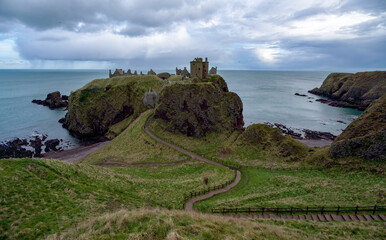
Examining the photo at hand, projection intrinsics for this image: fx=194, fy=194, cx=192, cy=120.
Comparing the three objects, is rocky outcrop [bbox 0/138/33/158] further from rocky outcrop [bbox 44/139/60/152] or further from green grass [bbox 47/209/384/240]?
green grass [bbox 47/209/384/240]

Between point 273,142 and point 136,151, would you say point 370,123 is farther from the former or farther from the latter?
point 136,151

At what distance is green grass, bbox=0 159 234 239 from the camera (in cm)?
1385

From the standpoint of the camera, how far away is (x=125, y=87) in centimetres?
7906

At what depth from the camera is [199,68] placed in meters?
61.8

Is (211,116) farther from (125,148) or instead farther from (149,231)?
(149,231)

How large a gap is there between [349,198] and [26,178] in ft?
105

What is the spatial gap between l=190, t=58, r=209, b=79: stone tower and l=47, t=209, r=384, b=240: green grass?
52367 millimetres

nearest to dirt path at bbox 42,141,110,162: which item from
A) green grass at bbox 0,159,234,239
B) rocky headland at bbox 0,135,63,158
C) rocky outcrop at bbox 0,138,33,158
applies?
rocky headland at bbox 0,135,63,158

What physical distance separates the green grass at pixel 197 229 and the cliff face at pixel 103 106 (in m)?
60.3

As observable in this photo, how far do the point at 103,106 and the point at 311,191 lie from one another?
74.6m

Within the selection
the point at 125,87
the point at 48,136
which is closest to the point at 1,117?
the point at 48,136

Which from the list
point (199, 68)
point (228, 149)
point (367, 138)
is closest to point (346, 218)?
point (367, 138)

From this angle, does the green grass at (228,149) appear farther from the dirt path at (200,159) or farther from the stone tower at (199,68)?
the stone tower at (199,68)

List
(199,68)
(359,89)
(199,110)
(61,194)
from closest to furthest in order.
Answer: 1. (61,194)
2. (199,110)
3. (199,68)
4. (359,89)
